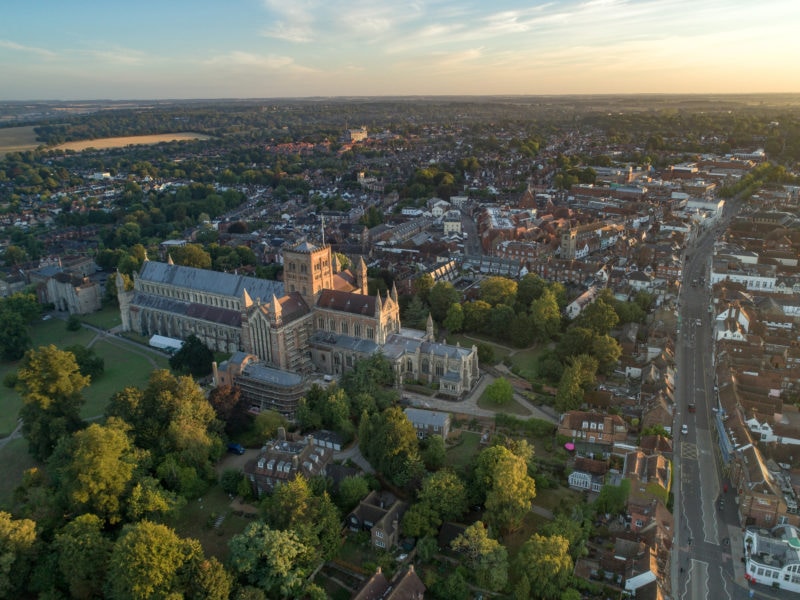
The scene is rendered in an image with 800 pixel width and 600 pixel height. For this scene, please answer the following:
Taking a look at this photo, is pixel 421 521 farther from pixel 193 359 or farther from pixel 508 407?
pixel 193 359

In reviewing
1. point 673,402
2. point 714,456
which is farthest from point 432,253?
point 714,456

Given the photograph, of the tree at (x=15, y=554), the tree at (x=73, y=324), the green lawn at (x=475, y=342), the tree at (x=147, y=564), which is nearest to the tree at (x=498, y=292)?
the green lawn at (x=475, y=342)

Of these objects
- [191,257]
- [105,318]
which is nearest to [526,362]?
[191,257]

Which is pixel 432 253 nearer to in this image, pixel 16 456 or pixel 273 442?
pixel 273 442

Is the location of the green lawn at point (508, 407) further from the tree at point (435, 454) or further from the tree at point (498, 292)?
the tree at point (498, 292)

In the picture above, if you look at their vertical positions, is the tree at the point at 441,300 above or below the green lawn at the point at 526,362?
above

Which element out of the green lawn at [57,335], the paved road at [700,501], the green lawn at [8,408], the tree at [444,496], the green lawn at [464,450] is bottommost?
the green lawn at [57,335]

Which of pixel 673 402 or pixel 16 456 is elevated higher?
pixel 673 402
